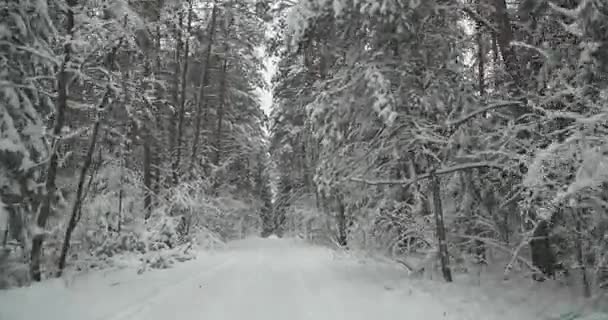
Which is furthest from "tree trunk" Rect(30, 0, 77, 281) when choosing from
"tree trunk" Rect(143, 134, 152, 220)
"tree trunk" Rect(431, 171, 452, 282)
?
"tree trunk" Rect(143, 134, 152, 220)

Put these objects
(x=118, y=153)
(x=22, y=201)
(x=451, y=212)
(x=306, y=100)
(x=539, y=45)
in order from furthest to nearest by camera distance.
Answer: (x=306, y=100) < (x=118, y=153) < (x=451, y=212) < (x=22, y=201) < (x=539, y=45)

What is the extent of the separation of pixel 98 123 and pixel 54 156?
62.6 inches

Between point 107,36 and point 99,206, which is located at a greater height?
point 107,36

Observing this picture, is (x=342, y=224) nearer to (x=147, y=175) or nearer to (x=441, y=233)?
(x=147, y=175)

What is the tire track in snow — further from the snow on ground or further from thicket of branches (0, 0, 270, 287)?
thicket of branches (0, 0, 270, 287)

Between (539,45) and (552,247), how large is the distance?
3611 millimetres

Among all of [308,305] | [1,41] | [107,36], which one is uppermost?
[107,36]

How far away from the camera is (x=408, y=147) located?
27.9ft

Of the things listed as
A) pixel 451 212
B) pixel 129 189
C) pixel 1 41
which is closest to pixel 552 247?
pixel 451 212

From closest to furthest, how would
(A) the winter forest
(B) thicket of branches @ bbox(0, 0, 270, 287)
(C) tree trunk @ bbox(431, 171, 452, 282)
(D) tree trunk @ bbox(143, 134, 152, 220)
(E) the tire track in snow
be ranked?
(A) the winter forest → (E) the tire track in snow → (B) thicket of branches @ bbox(0, 0, 270, 287) → (C) tree trunk @ bbox(431, 171, 452, 282) → (D) tree trunk @ bbox(143, 134, 152, 220)

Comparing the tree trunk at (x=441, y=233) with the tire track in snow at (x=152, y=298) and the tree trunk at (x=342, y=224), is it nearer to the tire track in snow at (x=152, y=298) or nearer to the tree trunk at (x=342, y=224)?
the tire track in snow at (x=152, y=298)

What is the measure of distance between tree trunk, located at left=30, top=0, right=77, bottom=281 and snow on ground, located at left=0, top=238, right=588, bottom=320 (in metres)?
0.62

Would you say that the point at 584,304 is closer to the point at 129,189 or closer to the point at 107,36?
the point at 107,36

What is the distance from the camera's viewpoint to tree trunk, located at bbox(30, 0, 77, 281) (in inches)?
329
